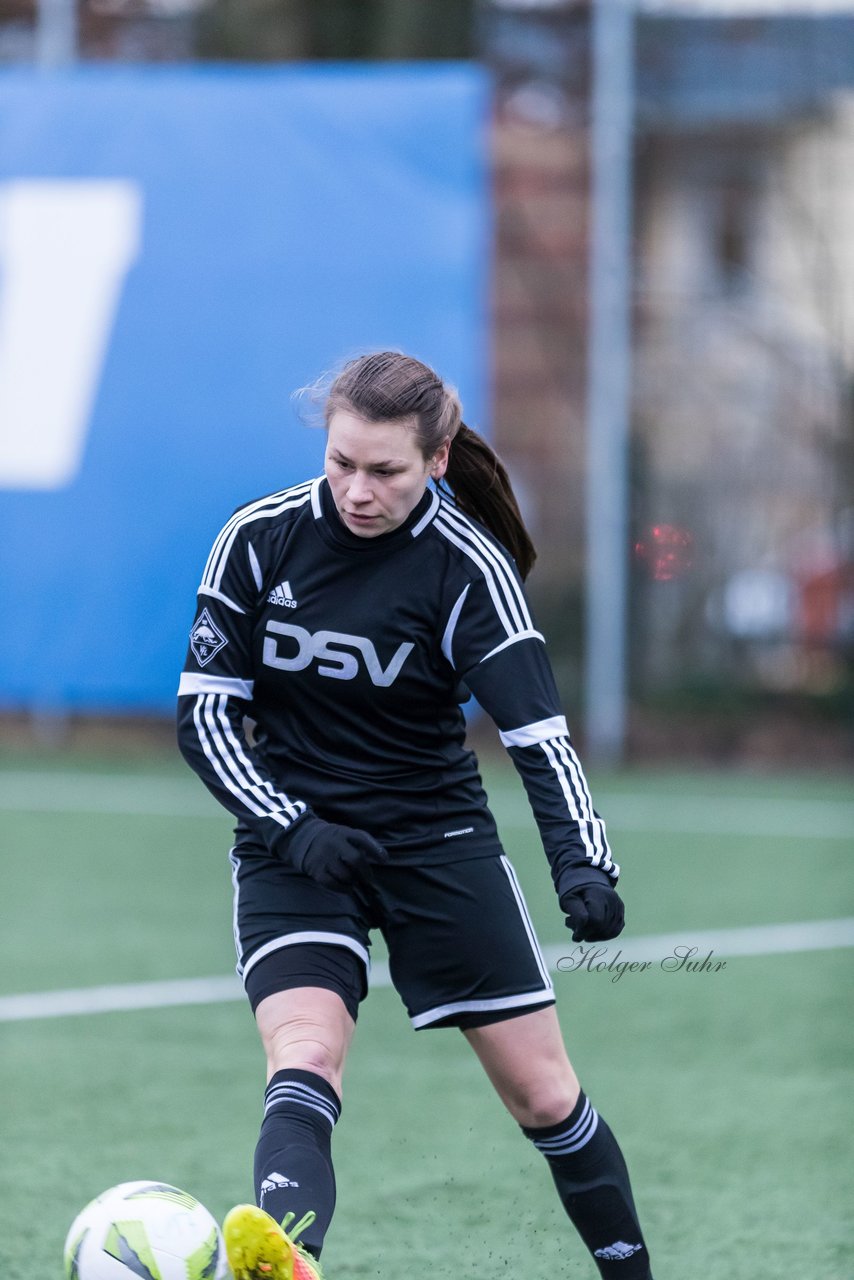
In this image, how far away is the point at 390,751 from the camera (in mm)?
3221

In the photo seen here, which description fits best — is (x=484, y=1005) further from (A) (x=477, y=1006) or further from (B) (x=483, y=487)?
(B) (x=483, y=487)

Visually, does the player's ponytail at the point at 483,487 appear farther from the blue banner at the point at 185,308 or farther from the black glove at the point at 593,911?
the blue banner at the point at 185,308

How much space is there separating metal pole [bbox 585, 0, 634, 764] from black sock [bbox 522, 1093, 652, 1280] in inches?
372

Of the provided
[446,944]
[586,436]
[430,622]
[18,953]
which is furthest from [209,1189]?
[586,436]

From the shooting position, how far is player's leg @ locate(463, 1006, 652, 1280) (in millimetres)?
3152

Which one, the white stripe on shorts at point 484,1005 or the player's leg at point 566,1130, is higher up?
the white stripe on shorts at point 484,1005

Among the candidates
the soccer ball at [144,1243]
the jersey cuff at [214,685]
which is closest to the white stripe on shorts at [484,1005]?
the soccer ball at [144,1243]

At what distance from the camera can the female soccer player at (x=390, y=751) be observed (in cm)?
309

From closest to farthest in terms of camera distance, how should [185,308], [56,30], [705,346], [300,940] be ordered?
[300,940], [185,308], [705,346], [56,30]

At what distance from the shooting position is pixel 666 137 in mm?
13664

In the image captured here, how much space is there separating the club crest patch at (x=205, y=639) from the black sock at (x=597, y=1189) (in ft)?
3.19

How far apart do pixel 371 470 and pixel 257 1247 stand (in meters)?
→ 1.21

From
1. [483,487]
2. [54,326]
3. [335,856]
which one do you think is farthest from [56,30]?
[335,856]

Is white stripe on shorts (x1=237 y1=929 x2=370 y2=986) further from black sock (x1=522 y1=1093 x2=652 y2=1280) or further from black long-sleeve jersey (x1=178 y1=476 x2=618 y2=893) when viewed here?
black sock (x1=522 y1=1093 x2=652 y2=1280)
